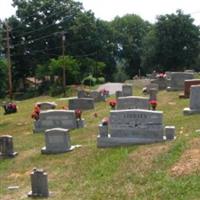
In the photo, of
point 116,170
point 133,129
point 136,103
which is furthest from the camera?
point 136,103

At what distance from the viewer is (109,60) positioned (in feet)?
256

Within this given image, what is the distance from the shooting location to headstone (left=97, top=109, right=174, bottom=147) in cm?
1714

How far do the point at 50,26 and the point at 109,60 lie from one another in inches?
452

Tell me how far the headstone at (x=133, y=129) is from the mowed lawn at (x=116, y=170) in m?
0.53

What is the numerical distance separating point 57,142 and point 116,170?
4134 millimetres

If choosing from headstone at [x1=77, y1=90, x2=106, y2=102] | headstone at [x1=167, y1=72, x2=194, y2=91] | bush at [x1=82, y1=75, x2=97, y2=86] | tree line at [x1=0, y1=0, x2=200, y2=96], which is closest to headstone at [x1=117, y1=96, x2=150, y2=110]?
headstone at [x1=77, y1=90, x2=106, y2=102]

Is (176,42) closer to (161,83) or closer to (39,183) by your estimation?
(161,83)

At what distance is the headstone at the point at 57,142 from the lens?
59.3 feet

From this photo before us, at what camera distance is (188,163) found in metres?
13.7

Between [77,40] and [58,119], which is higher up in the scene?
[77,40]

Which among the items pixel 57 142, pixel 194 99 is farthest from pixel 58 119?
pixel 194 99

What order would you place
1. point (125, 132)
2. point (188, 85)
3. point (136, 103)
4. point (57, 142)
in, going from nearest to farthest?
1. point (125, 132)
2. point (57, 142)
3. point (136, 103)
4. point (188, 85)

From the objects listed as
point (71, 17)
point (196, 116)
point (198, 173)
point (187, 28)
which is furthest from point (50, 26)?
point (198, 173)

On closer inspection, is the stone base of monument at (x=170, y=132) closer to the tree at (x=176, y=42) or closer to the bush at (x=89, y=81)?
the bush at (x=89, y=81)
